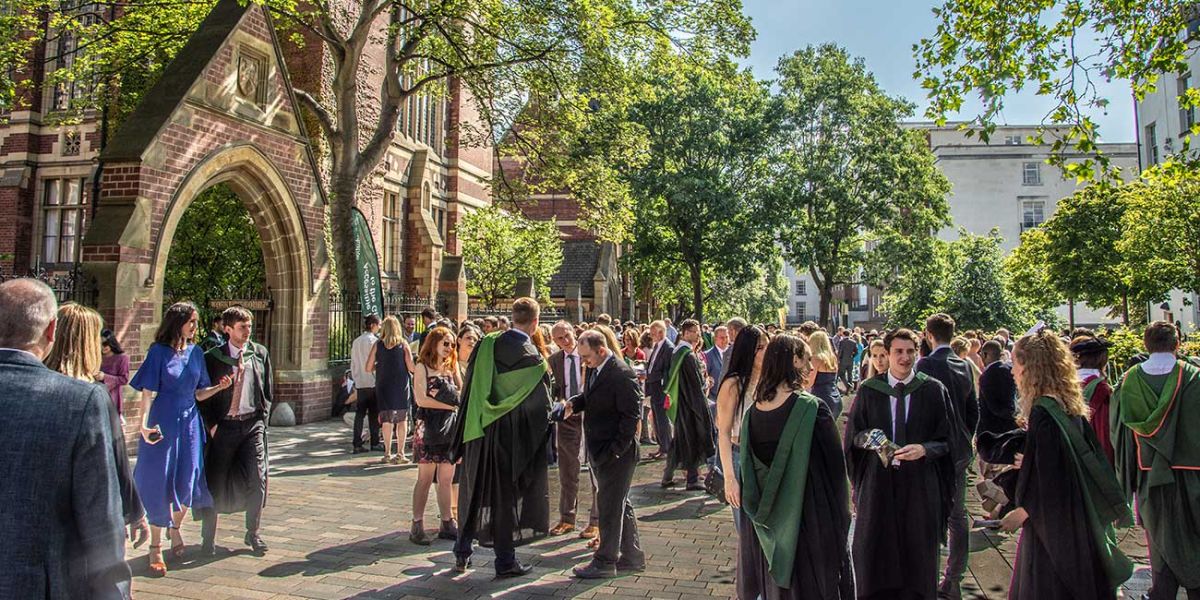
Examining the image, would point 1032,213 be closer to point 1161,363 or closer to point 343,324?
point 343,324

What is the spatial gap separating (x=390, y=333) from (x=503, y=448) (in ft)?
16.6

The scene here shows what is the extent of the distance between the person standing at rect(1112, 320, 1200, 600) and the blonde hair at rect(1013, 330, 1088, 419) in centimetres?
155

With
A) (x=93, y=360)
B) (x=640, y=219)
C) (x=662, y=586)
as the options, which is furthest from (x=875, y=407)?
(x=640, y=219)

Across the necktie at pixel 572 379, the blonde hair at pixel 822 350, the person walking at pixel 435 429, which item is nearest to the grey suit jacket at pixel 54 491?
the person walking at pixel 435 429

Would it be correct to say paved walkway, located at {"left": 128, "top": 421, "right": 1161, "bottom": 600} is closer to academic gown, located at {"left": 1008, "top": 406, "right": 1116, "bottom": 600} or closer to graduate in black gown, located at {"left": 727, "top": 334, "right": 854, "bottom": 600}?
graduate in black gown, located at {"left": 727, "top": 334, "right": 854, "bottom": 600}

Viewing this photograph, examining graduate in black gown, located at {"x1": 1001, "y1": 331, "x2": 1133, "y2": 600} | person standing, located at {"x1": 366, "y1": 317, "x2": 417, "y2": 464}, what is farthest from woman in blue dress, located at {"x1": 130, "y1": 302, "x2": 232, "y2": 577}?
graduate in black gown, located at {"x1": 1001, "y1": 331, "x2": 1133, "y2": 600}

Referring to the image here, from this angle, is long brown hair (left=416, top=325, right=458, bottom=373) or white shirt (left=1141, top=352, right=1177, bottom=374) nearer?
white shirt (left=1141, top=352, right=1177, bottom=374)

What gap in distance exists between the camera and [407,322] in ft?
59.9

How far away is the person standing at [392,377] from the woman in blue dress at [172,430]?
432 centimetres

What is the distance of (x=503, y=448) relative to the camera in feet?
19.6

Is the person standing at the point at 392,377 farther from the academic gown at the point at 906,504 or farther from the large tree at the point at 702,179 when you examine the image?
the large tree at the point at 702,179

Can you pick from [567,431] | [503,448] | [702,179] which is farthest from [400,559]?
[702,179]

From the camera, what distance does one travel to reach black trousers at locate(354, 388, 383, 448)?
447 inches

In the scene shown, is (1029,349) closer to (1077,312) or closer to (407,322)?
(407,322)
